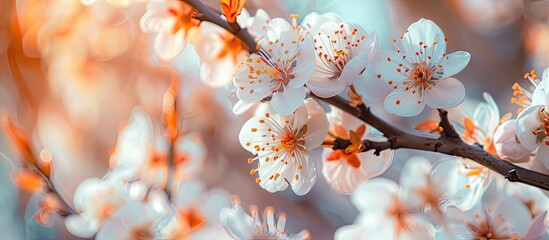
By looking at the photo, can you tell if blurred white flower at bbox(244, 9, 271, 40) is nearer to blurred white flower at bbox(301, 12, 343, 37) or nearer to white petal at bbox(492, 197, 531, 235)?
blurred white flower at bbox(301, 12, 343, 37)

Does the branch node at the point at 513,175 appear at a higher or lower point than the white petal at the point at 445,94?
lower

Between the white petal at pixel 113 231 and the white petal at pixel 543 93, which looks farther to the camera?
the white petal at pixel 113 231

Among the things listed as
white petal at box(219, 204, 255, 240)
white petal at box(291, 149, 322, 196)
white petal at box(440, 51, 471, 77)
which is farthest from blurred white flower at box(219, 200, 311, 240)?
white petal at box(440, 51, 471, 77)

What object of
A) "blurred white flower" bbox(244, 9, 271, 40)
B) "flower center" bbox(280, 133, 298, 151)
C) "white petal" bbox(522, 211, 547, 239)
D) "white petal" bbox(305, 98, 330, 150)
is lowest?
"white petal" bbox(522, 211, 547, 239)

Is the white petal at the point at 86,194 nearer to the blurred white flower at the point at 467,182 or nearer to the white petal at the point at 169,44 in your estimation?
the white petal at the point at 169,44

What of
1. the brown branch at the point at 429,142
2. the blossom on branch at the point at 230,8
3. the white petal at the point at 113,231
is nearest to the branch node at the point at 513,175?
the brown branch at the point at 429,142

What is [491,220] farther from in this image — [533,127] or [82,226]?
[82,226]

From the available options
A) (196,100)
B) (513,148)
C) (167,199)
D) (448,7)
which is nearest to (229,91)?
(167,199)

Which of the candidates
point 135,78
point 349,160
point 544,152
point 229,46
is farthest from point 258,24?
point 135,78
